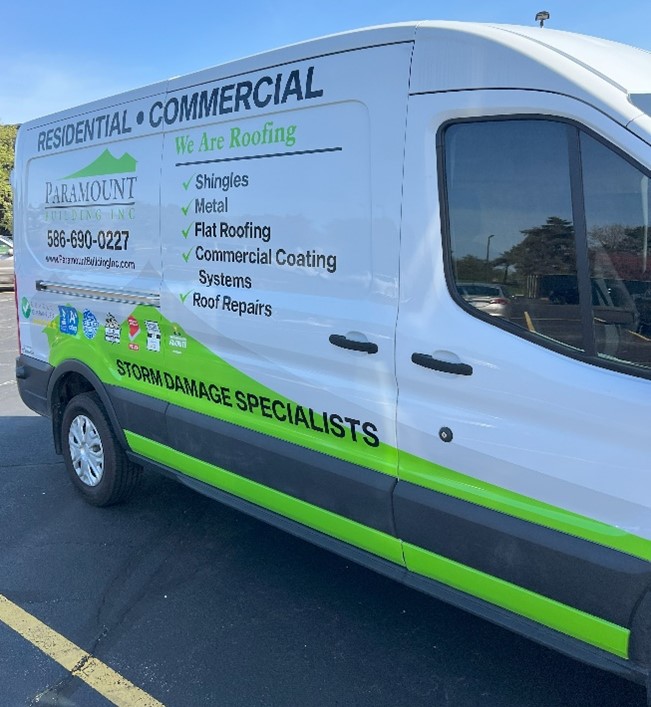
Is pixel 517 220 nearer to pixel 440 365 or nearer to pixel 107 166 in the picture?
pixel 440 365

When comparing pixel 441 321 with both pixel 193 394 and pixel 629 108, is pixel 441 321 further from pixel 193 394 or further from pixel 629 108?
pixel 193 394

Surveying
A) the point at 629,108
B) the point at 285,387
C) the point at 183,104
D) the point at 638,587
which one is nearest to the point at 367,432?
the point at 285,387

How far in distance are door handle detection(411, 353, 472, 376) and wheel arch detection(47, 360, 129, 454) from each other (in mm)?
2262

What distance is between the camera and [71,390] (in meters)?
4.61

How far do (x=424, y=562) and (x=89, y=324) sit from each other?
102 inches

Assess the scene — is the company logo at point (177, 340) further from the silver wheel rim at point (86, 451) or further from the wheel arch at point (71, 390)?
the silver wheel rim at point (86, 451)

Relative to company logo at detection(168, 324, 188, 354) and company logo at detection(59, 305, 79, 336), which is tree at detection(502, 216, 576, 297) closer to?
company logo at detection(168, 324, 188, 354)

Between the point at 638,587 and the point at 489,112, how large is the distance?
5.08ft

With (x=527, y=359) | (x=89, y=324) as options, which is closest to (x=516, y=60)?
(x=527, y=359)

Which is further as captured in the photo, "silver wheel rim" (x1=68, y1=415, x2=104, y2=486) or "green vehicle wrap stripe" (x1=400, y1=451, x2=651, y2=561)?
"silver wheel rim" (x1=68, y1=415, x2=104, y2=486)

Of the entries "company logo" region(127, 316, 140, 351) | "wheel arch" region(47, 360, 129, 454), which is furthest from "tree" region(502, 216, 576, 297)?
"wheel arch" region(47, 360, 129, 454)

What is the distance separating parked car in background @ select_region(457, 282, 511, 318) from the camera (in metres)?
2.30

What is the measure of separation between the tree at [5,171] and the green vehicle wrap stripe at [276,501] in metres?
29.6

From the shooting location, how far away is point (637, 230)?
2.01 metres
